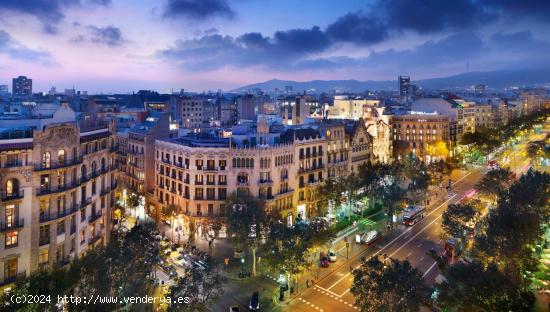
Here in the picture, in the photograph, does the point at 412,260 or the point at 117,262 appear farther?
the point at 412,260

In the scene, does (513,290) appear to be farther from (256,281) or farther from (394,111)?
(394,111)

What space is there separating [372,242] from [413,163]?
44267 mm

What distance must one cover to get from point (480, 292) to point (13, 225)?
4821cm

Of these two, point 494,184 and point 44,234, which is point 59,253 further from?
point 494,184

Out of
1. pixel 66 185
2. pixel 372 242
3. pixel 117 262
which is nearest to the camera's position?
pixel 117 262

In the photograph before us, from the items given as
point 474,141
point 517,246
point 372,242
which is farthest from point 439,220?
point 474,141

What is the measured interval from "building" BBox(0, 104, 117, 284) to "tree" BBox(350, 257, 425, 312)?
3536 cm

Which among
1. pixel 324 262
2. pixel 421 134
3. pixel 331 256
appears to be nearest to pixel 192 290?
pixel 324 262

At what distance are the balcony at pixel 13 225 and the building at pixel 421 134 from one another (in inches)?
5242

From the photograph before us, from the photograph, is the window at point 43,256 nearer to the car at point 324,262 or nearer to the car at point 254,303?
the car at point 254,303

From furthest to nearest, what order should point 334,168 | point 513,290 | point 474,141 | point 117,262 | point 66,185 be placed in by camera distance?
point 474,141
point 334,168
point 66,185
point 117,262
point 513,290

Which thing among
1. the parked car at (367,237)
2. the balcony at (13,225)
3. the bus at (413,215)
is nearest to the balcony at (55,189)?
the balcony at (13,225)

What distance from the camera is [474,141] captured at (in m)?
167

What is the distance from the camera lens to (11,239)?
47688mm
